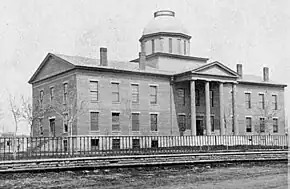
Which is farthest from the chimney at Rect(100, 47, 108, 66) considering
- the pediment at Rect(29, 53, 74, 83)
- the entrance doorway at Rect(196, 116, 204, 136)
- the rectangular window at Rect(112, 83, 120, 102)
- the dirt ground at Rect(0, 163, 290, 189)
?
the dirt ground at Rect(0, 163, 290, 189)

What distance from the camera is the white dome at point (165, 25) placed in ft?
173

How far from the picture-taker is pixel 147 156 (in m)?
20.1

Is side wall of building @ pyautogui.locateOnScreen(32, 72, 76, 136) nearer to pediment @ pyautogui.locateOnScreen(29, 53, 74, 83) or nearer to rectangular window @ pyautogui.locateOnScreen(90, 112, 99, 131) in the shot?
pediment @ pyautogui.locateOnScreen(29, 53, 74, 83)

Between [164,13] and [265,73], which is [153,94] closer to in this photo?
[164,13]

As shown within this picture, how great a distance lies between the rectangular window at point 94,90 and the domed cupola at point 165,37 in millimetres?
11920

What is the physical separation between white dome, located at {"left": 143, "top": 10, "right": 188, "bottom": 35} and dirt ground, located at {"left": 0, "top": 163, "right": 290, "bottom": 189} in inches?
1328

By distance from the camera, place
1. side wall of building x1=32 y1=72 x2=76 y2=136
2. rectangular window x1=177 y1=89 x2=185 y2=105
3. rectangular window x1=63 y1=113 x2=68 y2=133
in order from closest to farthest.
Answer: rectangular window x1=63 y1=113 x2=68 y2=133
side wall of building x1=32 y1=72 x2=76 y2=136
rectangular window x1=177 y1=89 x2=185 y2=105

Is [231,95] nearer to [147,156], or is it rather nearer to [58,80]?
[58,80]

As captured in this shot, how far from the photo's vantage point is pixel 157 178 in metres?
17.2

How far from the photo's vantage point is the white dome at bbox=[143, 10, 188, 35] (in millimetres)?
52719

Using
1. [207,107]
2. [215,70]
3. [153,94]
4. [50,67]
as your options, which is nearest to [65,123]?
[50,67]

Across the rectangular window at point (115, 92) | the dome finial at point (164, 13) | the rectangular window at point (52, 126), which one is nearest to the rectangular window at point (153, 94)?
the rectangular window at point (115, 92)

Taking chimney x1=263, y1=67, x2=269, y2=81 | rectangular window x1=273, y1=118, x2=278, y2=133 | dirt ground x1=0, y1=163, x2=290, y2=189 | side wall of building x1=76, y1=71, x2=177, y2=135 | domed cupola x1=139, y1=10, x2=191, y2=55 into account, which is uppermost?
domed cupola x1=139, y1=10, x2=191, y2=55

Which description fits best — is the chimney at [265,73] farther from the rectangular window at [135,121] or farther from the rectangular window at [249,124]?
the rectangular window at [135,121]
